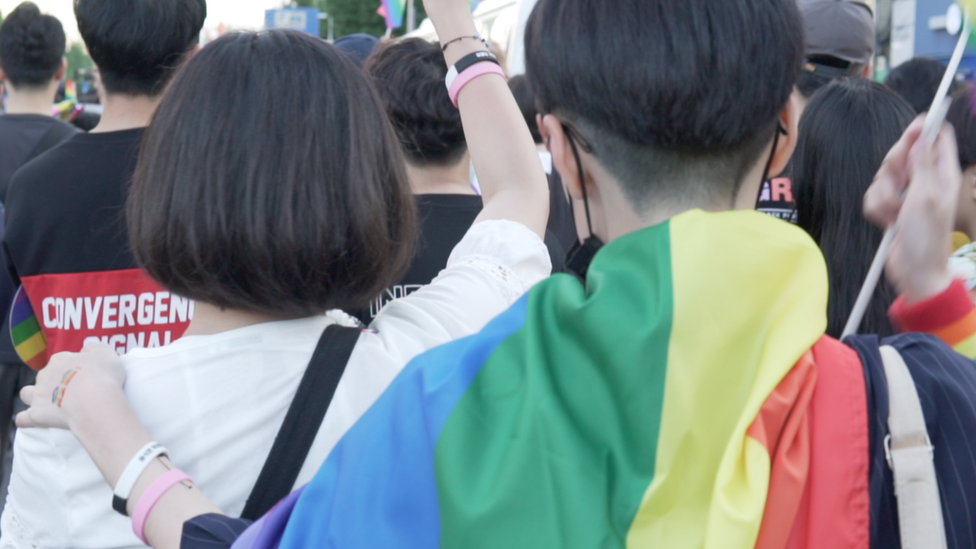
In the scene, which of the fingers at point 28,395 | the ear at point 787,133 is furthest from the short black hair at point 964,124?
the fingers at point 28,395

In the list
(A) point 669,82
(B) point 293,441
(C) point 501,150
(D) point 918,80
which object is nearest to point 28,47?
(C) point 501,150

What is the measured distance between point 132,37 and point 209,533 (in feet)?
5.84

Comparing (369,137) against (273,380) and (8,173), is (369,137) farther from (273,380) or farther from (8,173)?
(8,173)

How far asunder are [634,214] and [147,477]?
A: 0.72m

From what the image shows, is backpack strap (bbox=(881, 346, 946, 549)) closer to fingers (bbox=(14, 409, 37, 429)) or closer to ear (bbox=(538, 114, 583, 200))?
ear (bbox=(538, 114, 583, 200))

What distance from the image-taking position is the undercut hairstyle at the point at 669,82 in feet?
3.74

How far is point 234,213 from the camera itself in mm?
1406

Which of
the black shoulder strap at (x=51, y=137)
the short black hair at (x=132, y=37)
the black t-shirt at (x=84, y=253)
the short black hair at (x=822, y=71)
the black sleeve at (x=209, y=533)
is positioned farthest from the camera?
the black shoulder strap at (x=51, y=137)

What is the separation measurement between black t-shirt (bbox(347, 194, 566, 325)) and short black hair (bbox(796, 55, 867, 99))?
1189mm

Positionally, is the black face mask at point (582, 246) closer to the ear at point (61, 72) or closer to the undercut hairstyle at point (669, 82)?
the undercut hairstyle at point (669, 82)

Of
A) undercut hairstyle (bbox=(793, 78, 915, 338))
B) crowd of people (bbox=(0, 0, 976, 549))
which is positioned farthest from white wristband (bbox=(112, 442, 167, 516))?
undercut hairstyle (bbox=(793, 78, 915, 338))

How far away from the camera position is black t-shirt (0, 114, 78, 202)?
422cm

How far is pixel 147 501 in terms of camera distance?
1297 millimetres

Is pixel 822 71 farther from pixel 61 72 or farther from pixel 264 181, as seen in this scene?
pixel 61 72
